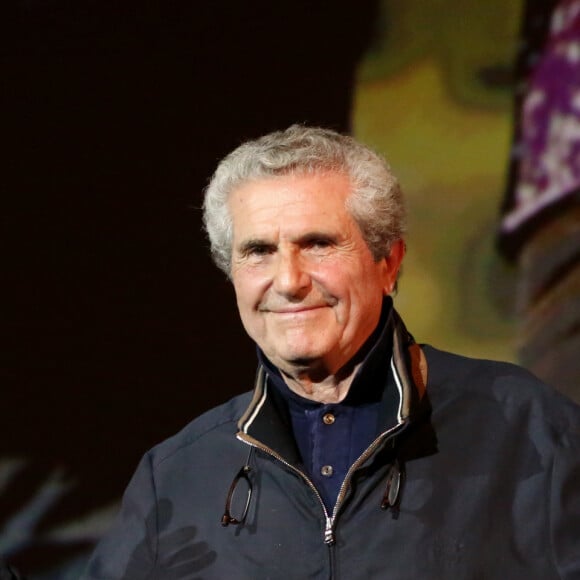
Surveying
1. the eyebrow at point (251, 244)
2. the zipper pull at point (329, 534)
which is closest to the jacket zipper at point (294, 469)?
the zipper pull at point (329, 534)

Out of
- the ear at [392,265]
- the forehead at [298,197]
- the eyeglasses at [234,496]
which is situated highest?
the forehead at [298,197]

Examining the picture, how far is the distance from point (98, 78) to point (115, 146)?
7.4 inches

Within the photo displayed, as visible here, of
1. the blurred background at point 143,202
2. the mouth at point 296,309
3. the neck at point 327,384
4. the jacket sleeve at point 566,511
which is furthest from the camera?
the blurred background at point 143,202

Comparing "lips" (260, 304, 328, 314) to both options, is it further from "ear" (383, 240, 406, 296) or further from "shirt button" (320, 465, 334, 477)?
"shirt button" (320, 465, 334, 477)

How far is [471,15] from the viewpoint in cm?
303

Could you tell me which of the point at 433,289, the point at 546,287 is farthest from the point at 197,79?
the point at 546,287

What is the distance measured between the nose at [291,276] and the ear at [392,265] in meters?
0.20

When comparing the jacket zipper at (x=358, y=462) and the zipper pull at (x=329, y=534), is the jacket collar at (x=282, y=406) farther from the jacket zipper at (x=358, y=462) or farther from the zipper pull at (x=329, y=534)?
the zipper pull at (x=329, y=534)

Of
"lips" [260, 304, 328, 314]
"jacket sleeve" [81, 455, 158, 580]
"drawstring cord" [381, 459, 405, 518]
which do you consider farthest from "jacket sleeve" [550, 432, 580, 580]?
"jacket sleeve" [81, 455, 158, 580]

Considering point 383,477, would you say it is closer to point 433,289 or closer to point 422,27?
point 433,289

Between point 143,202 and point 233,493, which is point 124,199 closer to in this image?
point 143,202

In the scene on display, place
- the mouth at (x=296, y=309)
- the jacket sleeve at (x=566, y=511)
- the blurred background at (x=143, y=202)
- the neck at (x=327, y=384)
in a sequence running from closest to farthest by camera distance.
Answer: the jacket sleeve at (x=566, y=511) < the mouth at (x=296, y=309) < the neck at (x=327, y=384) < the blurred background at (x=143, y=202)

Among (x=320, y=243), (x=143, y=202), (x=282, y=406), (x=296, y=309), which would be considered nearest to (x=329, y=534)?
(x=282, y=406)

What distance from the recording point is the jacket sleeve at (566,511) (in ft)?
6.18
